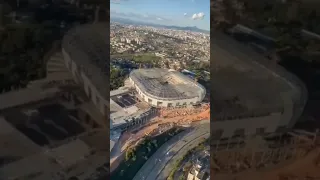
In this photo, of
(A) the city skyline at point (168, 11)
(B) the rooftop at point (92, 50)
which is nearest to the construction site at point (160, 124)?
(B) the rooftop at point (92, 50)

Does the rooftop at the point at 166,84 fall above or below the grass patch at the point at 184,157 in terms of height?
above

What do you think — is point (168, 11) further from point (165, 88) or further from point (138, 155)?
point (138, 155)

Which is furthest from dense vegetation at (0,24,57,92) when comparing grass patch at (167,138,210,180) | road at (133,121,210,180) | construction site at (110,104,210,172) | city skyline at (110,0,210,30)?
grass patch at (167,138,210,180)

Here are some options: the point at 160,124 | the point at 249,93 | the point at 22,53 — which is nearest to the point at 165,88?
the point at 160,124

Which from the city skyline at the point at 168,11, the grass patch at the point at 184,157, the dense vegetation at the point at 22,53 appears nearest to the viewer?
the dense vegetation at the point at 22,53

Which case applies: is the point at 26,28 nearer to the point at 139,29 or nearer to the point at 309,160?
the point at 139,29

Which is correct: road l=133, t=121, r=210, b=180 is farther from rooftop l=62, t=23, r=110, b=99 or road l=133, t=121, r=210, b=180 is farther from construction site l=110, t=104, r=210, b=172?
rooftop l=62, t=23, r=110, b=99

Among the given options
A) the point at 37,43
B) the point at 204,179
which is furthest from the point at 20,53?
the point at 204,179

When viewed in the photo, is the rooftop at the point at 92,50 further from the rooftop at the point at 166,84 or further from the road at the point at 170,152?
the road at the point at 170,152

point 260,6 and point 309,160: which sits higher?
point 260,6
